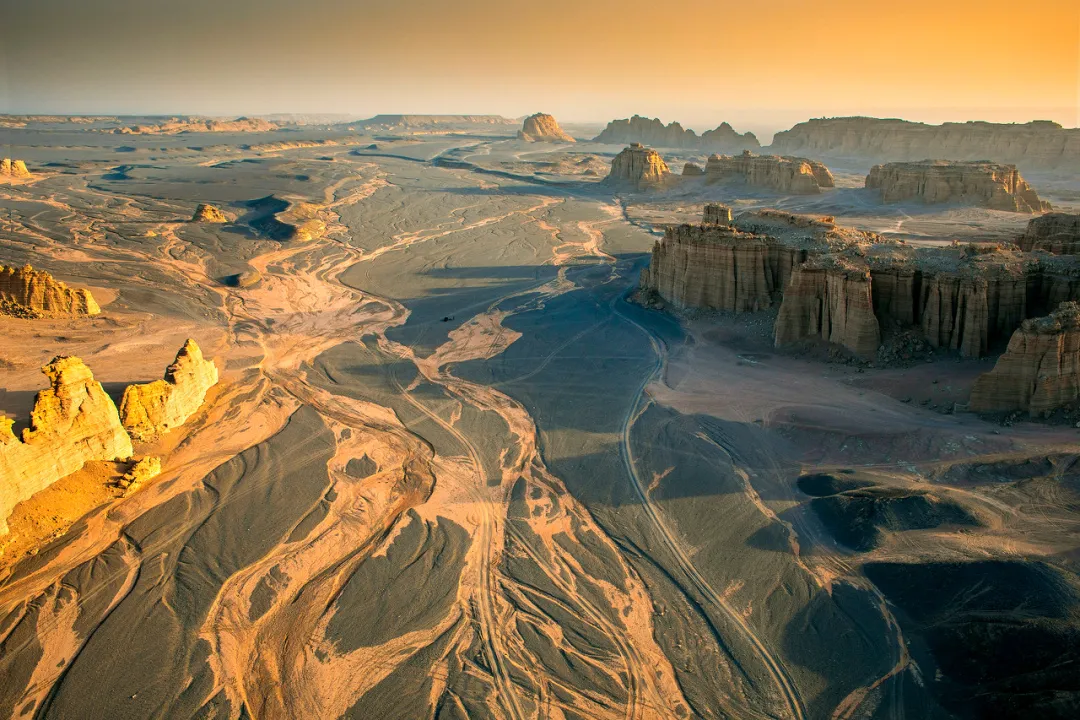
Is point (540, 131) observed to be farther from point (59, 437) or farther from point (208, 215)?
point (59, 437)

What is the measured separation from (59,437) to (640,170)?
84608 mm

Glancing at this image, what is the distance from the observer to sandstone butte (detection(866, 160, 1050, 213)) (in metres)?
64.8

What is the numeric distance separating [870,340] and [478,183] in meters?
81.8

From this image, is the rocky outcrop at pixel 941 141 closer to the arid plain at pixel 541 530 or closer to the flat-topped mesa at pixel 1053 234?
the flat-topped mesa at pixel 1053 234

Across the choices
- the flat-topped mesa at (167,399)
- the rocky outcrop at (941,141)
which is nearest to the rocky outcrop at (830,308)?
the flat-topped mesa at (167,399)

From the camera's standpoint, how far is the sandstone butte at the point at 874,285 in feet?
85.3

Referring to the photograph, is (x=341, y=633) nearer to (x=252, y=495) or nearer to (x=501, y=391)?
(x=252, y=495)

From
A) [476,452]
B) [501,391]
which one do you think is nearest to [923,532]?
[476,452]

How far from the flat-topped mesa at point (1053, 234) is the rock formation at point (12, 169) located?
372 feet

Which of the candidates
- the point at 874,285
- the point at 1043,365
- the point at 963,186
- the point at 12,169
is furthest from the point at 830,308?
the point at 12,169

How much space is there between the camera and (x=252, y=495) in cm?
2062

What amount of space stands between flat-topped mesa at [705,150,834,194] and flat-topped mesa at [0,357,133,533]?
78249 millimetres

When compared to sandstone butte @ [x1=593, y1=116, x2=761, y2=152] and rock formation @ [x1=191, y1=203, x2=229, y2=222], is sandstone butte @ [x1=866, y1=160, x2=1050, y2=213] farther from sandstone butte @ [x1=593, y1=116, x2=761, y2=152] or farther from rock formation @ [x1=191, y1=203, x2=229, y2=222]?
sandstone butte @ [x1=593, y1=116, x2=761, y2=152]

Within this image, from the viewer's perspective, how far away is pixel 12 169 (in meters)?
90.9
